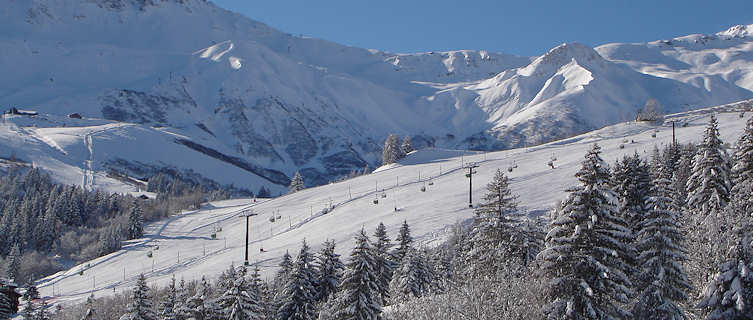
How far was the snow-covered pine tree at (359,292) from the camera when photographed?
1192 inches

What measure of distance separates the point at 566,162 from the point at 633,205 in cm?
4359

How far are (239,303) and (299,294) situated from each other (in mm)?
5133

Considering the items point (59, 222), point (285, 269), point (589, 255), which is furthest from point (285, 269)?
point (59, 222)

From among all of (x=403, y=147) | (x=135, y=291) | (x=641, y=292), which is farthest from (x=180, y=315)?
(x=403, y=147)

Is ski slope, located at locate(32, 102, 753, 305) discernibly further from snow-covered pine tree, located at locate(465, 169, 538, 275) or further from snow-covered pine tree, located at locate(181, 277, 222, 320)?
snow-covered pine tree, located at locate(181, 277, 222, 320)

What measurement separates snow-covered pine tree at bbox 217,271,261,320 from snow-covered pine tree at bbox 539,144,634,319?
56.9 ft

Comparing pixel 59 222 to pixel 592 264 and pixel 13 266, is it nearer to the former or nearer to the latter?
pixel 13 266

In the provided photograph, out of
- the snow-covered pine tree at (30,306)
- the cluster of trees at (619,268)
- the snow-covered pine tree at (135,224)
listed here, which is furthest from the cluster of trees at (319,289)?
the snow-covered pine tree at (135,224)

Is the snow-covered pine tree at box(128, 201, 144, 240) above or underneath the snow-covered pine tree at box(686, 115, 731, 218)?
underneath

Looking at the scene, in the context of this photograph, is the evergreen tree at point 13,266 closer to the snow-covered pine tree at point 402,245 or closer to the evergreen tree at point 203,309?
the evergreen tree at point 203,309

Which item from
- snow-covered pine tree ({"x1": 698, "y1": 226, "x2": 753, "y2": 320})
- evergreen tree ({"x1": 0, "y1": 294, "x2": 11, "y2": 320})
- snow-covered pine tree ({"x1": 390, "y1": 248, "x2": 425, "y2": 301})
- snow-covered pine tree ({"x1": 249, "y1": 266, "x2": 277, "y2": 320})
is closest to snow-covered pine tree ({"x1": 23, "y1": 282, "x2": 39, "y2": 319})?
evergreen tree ({"x1": 0, "y1": 294, "x2": 11, "y2": 320})

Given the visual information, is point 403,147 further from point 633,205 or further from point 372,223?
point 633,205

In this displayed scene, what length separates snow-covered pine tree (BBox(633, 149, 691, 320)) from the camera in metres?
22.0

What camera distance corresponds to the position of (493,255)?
32.8m
